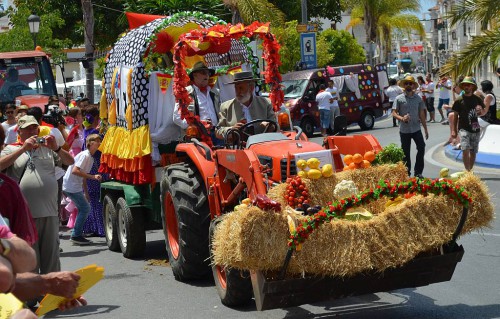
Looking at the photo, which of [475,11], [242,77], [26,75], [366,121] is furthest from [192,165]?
[366,121]

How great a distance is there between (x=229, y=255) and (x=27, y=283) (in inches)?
103

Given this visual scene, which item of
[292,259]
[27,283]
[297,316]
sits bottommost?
[297,316]

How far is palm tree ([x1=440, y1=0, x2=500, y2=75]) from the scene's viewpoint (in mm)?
22594

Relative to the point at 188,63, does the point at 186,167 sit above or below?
below

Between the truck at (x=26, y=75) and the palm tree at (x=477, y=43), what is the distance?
10836 mm

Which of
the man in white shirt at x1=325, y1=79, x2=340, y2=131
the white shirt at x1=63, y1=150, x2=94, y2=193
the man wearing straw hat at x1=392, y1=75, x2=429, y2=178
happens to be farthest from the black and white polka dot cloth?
the man in white shirt at x1=325, y1=79, x2=340, y2=131

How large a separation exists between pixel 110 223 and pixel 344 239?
242 inches

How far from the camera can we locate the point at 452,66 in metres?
22.7

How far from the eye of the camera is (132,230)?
37.1 feet

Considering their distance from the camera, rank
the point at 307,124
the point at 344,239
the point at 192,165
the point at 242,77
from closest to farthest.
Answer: the point at 344,239 < the point at 242,77 < the point at 192,165 < the point at 307,124

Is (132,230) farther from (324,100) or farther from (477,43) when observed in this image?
(324,100)

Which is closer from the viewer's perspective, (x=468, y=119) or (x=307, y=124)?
(x=468, y=119)

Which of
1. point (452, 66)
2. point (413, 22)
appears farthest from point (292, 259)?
point (413, 22)

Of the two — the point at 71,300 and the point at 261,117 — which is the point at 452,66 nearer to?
the point at 261,117
